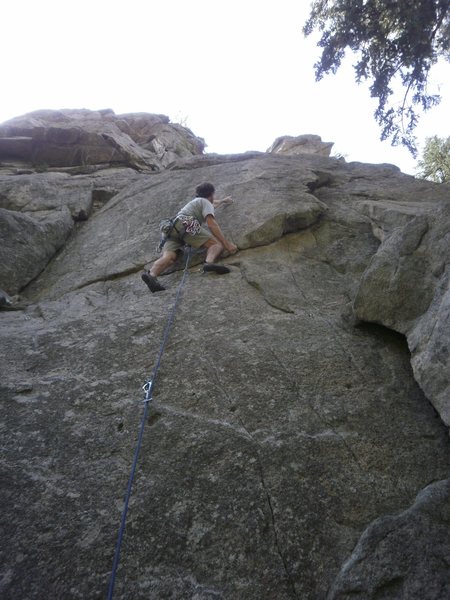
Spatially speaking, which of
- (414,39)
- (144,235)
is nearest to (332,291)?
(144,235)

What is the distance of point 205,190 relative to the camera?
6.53 meters

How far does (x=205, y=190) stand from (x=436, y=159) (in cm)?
1733

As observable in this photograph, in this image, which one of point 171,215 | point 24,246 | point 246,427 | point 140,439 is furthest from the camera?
point 171,215

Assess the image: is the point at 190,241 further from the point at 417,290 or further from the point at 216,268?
the point at 417,290

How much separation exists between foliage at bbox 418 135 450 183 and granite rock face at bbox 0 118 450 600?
15.6 meters

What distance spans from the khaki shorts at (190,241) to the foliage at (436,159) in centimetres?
1668

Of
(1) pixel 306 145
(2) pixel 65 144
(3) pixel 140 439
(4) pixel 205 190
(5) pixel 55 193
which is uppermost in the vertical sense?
(1) pixel 306 145

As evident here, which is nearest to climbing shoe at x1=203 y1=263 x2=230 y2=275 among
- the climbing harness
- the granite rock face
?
the granite rock face

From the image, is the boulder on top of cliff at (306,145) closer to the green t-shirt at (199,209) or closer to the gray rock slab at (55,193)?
the gray rock slab at (55,193)

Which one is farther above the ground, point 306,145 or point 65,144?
point 306,145

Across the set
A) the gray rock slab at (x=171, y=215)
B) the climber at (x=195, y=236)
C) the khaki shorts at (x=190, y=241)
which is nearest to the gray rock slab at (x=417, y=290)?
the gray rock slab at (x=171, y=215)

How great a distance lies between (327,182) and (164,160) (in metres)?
9.19

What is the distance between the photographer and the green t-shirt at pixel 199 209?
20.4ft

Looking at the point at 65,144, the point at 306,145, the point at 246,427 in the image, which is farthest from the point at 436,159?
the point at 246,427
